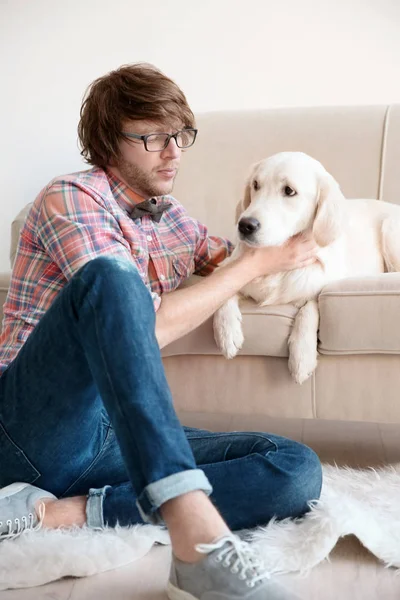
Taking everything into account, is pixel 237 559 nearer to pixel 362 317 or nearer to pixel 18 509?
pixel 18 509

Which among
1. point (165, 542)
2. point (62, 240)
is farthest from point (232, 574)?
point (62, 240)

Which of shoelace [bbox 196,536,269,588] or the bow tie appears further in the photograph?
the bow tie

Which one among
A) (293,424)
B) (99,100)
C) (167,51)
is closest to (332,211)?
(99,100)

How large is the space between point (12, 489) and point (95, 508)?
0.73 feet

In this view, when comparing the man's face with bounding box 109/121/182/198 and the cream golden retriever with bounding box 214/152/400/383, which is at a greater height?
the man's face with bounding box 109/121/182/198

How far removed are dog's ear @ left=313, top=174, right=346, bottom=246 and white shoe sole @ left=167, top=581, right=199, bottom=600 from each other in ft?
3.84

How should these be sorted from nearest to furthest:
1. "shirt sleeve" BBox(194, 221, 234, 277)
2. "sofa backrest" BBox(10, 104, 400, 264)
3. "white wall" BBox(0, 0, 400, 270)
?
1. "shirt sleeve" BBox(194, 221, 234, 277)
2. "sofa backrest" BBox(10, 104, 400, 264)
3. "white wall" BBox(0, 0, 400, 270)

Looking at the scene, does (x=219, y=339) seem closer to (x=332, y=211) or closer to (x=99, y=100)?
(x=332, y=211)

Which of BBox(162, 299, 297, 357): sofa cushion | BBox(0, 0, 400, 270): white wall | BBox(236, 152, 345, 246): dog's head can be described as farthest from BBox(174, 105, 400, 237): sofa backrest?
BBox(162, 299, 297, 357): sofa cushion

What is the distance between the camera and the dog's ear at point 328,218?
2141 millimetres

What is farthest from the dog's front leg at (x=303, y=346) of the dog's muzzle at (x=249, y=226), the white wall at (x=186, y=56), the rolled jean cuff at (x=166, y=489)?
the white wall at (x=186, y=56)

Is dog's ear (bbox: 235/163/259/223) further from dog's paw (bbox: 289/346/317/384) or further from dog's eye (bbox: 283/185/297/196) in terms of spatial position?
dog's paw (bbox: 289/346/317/384)

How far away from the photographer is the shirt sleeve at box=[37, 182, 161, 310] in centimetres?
171

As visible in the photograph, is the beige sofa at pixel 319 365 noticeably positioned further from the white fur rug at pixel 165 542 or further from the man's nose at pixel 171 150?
the man's nose at pixel 171 150
